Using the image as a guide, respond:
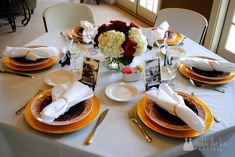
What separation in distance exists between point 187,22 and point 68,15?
979 millimetres

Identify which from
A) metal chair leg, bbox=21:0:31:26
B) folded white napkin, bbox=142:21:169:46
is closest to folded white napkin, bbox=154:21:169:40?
folded white napkin, bbox=142:21:169:46

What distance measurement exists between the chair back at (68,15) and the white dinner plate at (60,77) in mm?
881

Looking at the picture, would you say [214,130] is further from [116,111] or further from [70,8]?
[70,8]

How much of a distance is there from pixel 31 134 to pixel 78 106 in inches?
8.2

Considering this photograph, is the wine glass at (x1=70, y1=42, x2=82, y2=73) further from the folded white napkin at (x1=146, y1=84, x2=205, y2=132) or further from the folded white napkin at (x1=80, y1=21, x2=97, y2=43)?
the folded white napkin at (x1=146, y1=84, x2=205, y2=132)

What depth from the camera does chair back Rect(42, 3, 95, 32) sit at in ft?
6.65

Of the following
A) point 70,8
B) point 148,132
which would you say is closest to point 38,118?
point 148,132

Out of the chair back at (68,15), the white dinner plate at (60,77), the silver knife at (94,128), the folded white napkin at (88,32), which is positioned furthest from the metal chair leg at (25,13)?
the silver knife at (94,128)

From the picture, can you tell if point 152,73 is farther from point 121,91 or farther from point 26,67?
point 26,67

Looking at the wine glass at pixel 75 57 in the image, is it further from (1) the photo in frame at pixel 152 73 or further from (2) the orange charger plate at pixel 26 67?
(1) the photo in frame at pixel 152 73

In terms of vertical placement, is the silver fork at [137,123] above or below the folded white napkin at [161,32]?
below

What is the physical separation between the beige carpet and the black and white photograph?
2.49m

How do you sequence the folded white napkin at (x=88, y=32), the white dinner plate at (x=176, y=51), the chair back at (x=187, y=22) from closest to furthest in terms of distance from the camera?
1. the white dinner plate at (x=176, y=51)
2. the folded white napkin at (x=88, y=32)
3. the chair back at (x=187, y=22)

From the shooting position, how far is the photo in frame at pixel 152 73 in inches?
43.5
